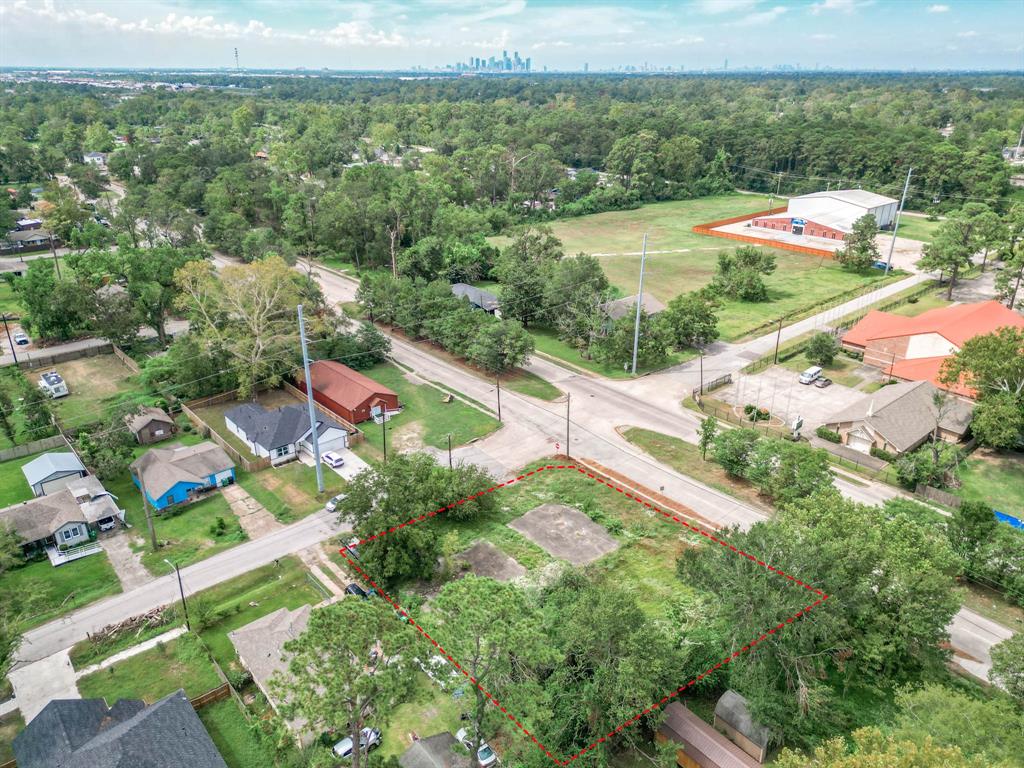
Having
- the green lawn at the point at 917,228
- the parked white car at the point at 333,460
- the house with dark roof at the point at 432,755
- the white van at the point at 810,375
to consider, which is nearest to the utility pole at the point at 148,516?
the parked white car at the point at 333,460

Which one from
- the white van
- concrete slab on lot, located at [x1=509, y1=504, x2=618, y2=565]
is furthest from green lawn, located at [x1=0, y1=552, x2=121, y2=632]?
the white van

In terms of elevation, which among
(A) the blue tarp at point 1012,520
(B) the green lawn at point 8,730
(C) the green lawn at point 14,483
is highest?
(A) the blue tarp at point 1012,520

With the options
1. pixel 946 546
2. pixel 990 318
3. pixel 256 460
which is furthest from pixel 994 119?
pixel 256 460

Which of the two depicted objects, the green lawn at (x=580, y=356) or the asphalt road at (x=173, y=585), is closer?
the asphalt road at (x=173, y=585)

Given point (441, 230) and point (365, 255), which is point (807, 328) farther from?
point (365, 255)

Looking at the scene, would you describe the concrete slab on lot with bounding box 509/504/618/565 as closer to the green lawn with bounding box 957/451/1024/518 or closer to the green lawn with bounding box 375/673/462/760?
the green lawn with bounding box 375/673/462/760

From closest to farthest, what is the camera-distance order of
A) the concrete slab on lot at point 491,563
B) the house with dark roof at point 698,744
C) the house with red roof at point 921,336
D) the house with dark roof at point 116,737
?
1. the house with dark roof at point 116,737
2. the house with dark roof at point 698,744
3. the concrete slab on lot at point 491,563
4. the house with red roof at point 921,336

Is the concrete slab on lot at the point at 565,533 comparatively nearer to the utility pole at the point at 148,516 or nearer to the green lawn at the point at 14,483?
the utility pole at the point at 148,516
